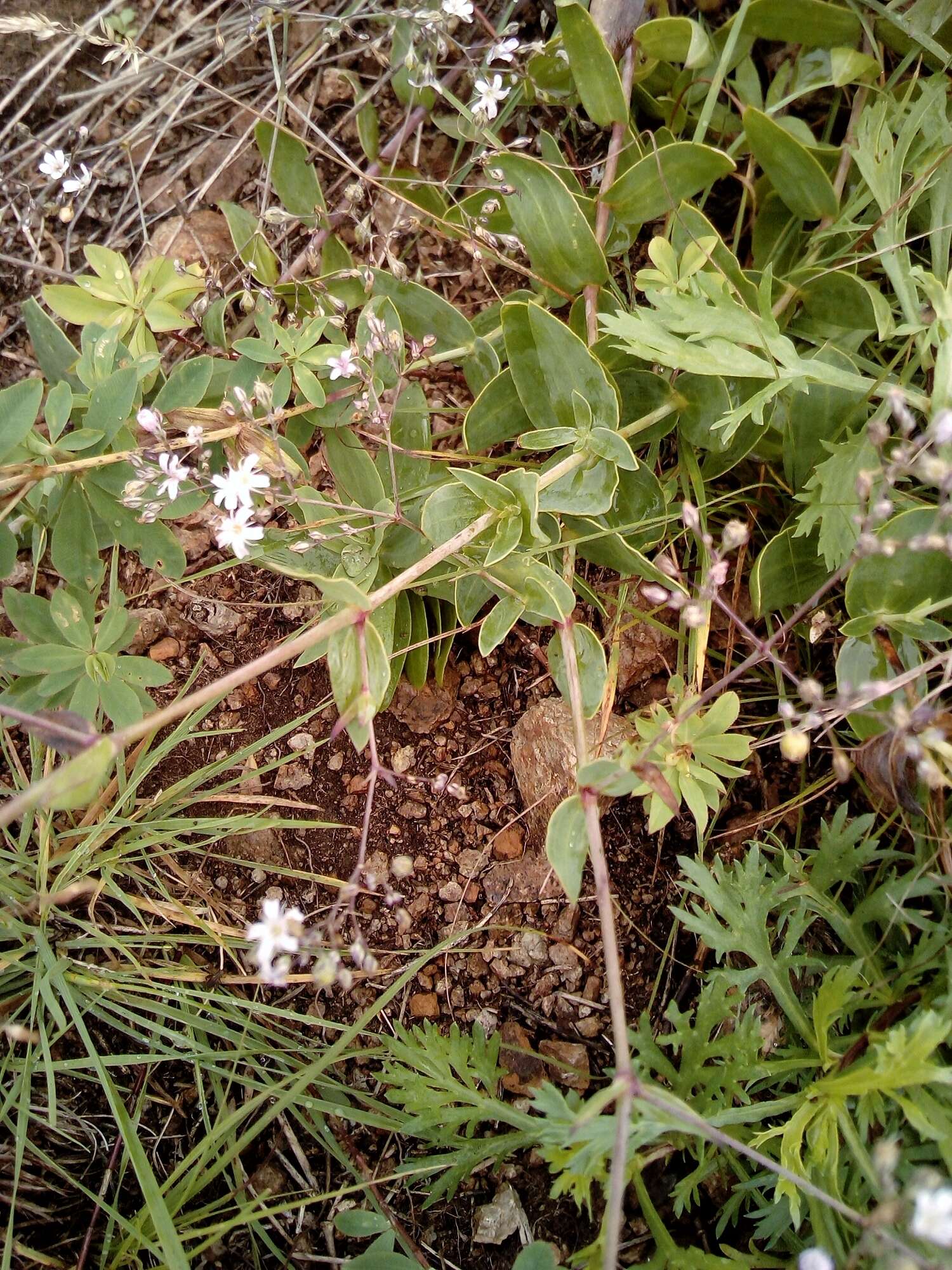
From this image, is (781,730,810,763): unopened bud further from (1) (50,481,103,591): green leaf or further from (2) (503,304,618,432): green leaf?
(1) (50,481,103,591): green leaf

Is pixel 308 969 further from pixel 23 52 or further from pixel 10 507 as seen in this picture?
pixel 23 52

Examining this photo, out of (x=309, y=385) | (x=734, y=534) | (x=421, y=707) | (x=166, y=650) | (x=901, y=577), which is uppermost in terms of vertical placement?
(x=309, y=385)

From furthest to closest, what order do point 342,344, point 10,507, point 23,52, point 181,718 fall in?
1. point 23,52
2. point 181,718
3. point 342,344
4. point 10,507

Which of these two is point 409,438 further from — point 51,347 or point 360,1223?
point 360,1223

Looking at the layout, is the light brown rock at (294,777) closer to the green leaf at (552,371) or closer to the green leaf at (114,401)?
the green leaf at (114,401)

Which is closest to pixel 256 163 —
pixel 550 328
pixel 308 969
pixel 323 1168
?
pixel 550 328

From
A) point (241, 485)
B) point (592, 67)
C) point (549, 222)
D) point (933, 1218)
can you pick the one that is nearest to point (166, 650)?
point (241, 485)

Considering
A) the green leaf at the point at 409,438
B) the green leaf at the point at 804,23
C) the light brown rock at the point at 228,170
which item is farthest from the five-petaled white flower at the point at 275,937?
the green leaf at the point at 804,23
